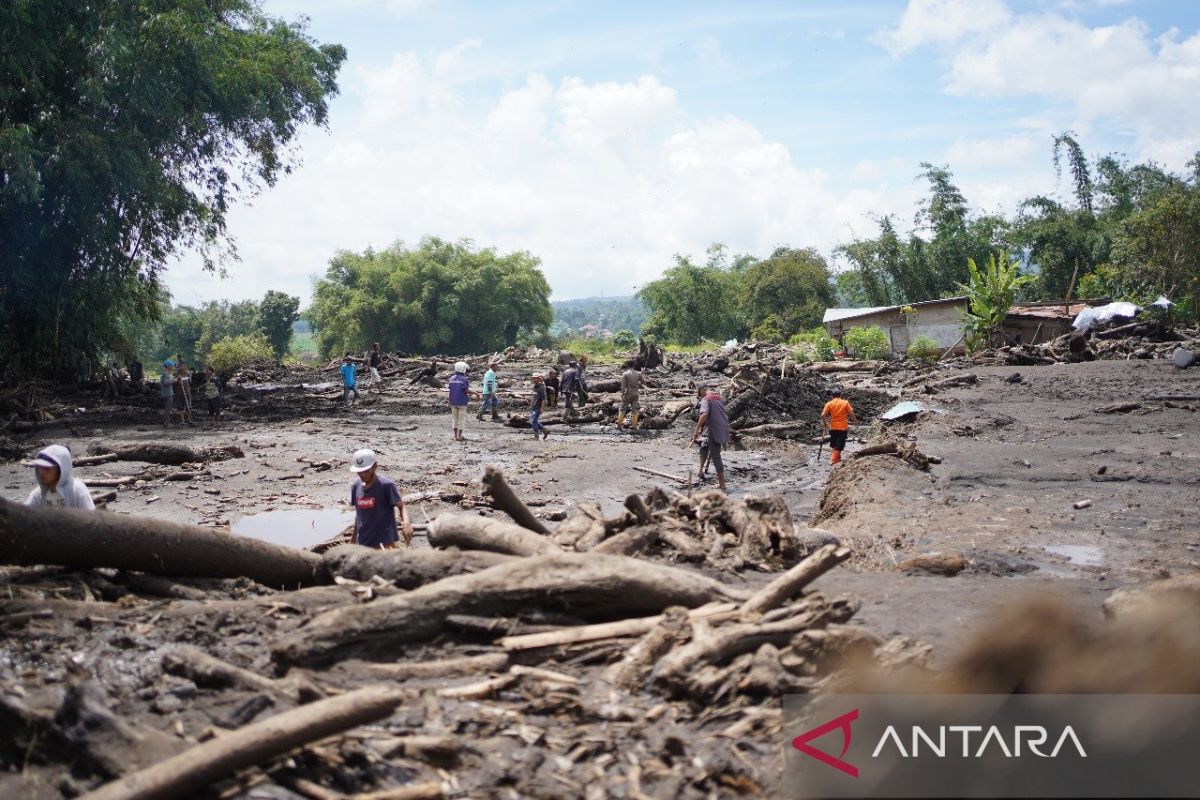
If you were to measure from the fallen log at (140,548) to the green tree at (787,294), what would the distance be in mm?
56883

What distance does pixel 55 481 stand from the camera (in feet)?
19.2

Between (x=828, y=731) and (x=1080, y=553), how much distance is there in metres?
6.79

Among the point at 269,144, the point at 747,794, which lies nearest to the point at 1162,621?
the point at 747,794

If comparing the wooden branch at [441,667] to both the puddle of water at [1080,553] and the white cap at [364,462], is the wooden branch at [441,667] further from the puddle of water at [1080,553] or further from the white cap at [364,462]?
the puddle of water at [1080,553]

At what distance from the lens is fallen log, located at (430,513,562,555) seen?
232 inches

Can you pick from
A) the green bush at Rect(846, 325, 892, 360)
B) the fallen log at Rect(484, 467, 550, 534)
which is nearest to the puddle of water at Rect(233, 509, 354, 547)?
the fallen log at Rect(484, 467, 550, 534)

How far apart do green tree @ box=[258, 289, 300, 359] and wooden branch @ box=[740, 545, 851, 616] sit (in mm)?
72602

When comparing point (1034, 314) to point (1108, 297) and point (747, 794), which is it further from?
point (747, 794)

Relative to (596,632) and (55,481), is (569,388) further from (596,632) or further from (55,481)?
(596,632)

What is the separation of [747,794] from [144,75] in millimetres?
26702

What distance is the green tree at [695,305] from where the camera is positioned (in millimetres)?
68688

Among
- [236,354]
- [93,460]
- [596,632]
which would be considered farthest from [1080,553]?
[236,354]

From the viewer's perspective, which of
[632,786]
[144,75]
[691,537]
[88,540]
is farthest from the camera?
[144,75]

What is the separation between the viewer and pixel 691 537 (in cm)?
661
